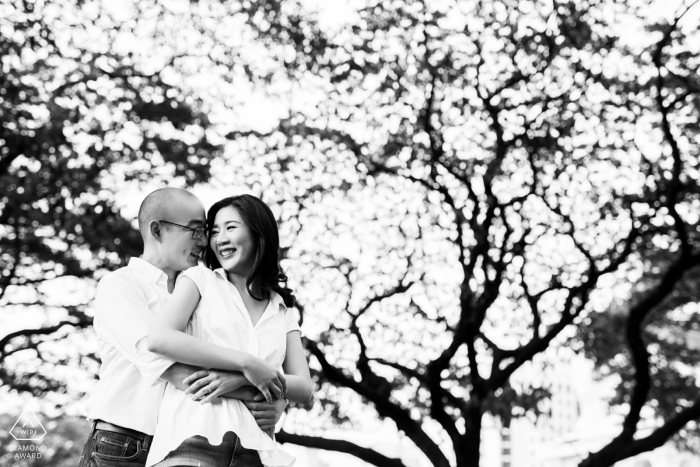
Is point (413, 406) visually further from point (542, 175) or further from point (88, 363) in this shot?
point (88, 363)

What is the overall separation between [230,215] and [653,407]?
43.8 ft

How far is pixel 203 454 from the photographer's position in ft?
7.22

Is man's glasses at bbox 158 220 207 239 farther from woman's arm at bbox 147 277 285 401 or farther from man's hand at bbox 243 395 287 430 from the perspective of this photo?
man's hand at bbox 243 395 287 430

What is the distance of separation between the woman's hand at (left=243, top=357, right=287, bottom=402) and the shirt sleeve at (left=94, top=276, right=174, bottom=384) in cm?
34

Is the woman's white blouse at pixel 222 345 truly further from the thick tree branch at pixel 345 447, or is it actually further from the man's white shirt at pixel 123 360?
the thick tree branch at pixel 345 447

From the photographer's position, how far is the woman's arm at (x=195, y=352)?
89.3 inches

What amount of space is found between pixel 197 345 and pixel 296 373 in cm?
48

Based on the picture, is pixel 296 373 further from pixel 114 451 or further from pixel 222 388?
pixel 114 451

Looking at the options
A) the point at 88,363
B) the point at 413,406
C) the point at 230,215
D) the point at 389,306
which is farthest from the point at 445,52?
the point at 230,215

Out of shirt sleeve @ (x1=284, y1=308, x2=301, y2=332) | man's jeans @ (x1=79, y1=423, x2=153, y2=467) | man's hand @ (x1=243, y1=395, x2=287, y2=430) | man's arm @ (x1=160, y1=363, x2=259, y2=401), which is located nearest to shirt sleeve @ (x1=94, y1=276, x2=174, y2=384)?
man's arm @ (x1=160, y1=363, x2=259, y2=401)

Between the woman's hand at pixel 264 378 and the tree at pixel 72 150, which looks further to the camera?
the tree at pixel 72 150

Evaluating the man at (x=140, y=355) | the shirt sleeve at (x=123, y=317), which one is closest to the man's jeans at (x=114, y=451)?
the man at (x=140, y=355)

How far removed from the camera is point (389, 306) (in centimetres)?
1209

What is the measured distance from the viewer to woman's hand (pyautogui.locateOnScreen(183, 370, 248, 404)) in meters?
2.26
